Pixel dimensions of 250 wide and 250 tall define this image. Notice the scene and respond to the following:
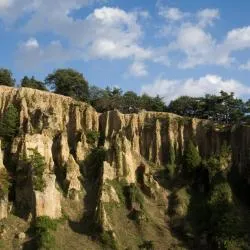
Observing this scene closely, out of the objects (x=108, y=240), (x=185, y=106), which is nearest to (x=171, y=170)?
(x=108, y=240)

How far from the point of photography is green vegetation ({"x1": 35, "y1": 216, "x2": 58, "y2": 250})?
34906 millimetres

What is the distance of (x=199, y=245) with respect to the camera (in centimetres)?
3875

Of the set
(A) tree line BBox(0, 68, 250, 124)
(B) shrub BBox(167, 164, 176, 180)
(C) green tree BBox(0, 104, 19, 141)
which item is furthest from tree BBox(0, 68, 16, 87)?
(B) shrub BBox(167, 164, 176, 180)

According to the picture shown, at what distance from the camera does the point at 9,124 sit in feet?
145

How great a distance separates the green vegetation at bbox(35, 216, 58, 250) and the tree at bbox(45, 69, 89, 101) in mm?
21311

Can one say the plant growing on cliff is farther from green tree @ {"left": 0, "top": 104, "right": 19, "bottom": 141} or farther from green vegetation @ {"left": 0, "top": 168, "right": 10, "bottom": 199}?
green tree @ {"left": 0, "top": 104, "right": 19, "bottom": 141}

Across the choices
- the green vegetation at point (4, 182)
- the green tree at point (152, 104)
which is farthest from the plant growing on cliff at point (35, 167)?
the green tree at point (152, 104)

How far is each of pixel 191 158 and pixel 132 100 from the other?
13.5 m

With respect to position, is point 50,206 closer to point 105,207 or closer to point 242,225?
point 105,207

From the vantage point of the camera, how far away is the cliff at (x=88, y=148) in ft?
128

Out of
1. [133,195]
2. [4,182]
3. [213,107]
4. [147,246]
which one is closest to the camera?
[147,246]

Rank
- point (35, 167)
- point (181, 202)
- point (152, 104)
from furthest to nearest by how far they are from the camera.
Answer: point (152, 104)
point (181, 202)
point (35, 167)

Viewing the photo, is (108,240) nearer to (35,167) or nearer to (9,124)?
(35,167)

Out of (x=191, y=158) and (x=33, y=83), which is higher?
(x=33, y=83)
